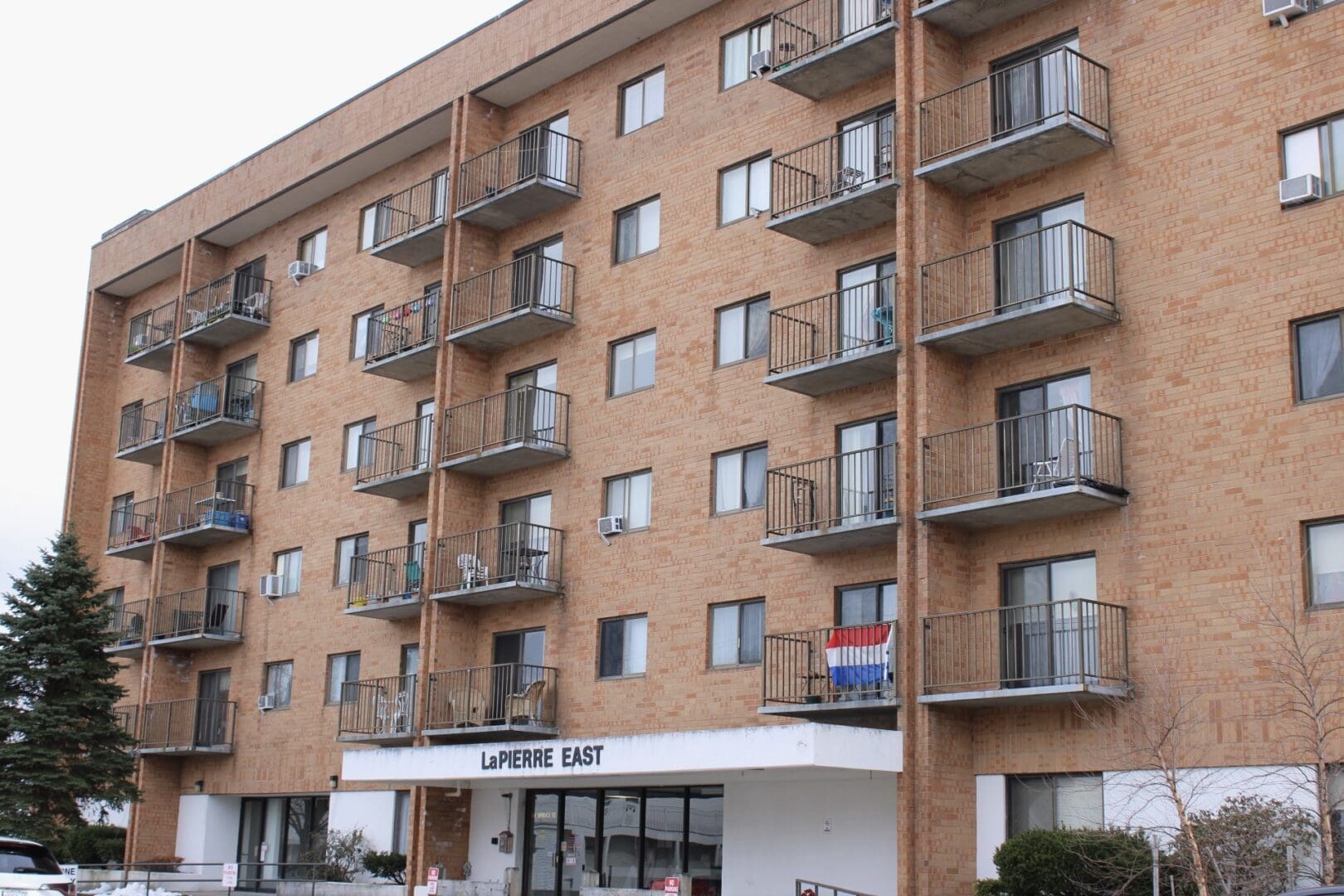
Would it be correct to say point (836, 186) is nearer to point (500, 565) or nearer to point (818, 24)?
point (818, 24)

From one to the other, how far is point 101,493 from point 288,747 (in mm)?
15910

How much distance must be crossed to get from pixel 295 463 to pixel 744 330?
16.1 m

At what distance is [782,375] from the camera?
26.6 metres

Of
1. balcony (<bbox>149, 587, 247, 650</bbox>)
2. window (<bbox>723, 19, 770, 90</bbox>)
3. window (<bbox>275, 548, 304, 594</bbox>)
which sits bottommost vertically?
balcony (<bbox>149, 587, 247, 650</bbox>)

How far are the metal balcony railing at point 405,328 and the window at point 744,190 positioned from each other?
793cm

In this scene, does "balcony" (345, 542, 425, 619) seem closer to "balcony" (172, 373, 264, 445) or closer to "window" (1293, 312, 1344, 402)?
"balcony" (172, 373, 264, 445)

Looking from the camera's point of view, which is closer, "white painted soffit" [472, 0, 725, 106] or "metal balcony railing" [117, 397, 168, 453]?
"white painted soffit" [472, 0, 725, 106]

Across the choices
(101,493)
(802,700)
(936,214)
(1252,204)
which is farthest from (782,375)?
(101,493)

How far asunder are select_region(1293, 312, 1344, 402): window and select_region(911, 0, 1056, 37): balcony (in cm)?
719

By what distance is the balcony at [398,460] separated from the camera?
34812 millimetres

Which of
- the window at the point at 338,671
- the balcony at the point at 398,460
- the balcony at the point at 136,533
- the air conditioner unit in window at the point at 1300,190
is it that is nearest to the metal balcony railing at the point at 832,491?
the air conditioner unit in window at the point at 1300,190

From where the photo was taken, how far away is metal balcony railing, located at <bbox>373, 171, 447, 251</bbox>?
36844 millimetres

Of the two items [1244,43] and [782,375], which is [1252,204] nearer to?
[1244,43]

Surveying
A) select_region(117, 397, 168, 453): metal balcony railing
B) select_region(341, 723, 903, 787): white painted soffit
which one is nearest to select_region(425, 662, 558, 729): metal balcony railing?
select_region(341, 723, 903, 787): white painted soffit
